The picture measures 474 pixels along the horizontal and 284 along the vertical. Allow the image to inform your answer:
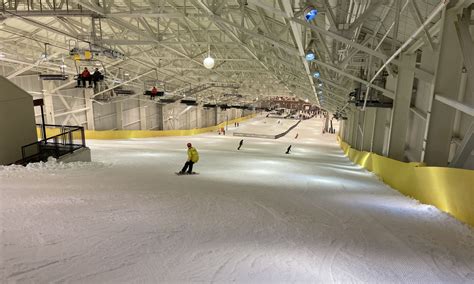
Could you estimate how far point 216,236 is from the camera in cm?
434

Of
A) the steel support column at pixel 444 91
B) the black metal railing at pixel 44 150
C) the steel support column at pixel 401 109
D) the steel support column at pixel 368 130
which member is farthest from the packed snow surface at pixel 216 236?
the steel support column at pixel 368 130

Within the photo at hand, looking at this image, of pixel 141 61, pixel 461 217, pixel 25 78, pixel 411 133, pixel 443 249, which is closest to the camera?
pixel 443 249

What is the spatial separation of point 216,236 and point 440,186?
17.1ft

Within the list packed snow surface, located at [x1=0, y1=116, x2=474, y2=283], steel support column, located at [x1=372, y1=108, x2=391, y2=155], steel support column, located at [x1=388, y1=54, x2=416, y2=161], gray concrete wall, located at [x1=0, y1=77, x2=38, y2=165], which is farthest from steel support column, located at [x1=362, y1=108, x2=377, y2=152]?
gray concrete wall, located at [x1=0, y1=77, x2=38, y2=165]

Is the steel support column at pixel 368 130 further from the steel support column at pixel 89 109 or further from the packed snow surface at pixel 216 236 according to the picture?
the steel support column at pixel 89 109

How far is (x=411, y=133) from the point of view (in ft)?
46.1

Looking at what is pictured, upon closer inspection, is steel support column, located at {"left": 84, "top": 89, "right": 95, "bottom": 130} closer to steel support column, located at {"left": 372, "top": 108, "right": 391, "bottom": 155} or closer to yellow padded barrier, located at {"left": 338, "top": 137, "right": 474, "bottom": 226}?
steel support column, located at {"left": 372, "top": 108, "right": 391, "bottom": 155}

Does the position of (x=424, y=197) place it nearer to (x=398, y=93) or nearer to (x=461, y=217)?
(x=461, y=217)

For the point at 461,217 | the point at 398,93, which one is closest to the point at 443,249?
the point at 461,217

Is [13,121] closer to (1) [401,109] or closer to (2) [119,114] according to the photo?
(1) [401,109]

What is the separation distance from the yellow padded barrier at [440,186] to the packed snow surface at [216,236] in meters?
0.27

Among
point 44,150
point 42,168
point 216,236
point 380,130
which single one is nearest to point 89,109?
point 44,150

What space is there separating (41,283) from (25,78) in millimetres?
30655

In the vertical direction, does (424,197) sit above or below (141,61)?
below
